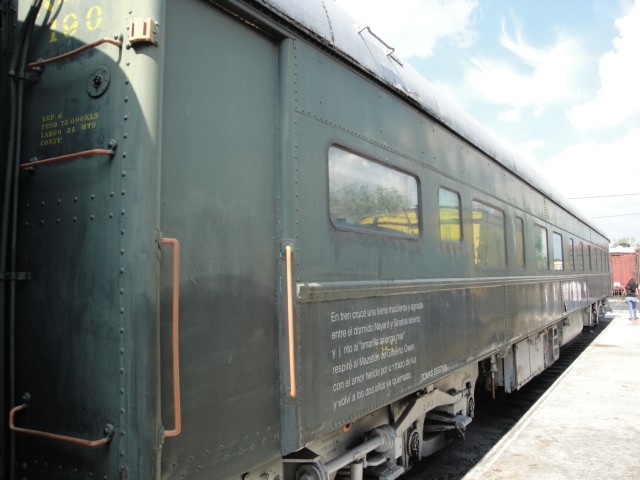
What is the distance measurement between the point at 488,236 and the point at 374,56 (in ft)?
8.60

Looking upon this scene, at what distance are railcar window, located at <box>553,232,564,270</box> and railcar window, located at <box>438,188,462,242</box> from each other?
Result: 5118mm

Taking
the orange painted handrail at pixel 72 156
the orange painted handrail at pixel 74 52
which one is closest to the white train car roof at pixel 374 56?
the orange painted handrail at pixel 74 52

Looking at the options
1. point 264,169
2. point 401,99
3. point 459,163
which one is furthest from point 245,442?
point 459,163

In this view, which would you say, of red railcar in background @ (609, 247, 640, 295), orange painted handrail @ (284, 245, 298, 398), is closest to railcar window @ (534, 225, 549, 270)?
orange painted handrail @ (284, 245, 298, 398)

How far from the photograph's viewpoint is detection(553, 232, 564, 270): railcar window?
9.06 meters

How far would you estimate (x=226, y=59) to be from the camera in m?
2.36

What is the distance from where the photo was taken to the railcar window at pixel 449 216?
4.31 m

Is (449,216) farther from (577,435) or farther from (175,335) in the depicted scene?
(175,335)

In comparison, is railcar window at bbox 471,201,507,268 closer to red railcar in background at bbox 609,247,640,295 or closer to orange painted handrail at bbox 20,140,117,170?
orange painted handrail at bbox 20,140,117,170

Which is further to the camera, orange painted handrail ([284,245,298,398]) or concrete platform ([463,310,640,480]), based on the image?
concrete platform ([463,310,640,480])

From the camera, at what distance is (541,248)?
314 inches

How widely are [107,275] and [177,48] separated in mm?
968

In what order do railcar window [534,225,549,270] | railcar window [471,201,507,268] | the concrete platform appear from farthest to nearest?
railcar window [534,225,549,270]
railcar window [471,201,507,268]
the concrete platform

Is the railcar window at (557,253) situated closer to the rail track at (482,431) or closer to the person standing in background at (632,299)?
the rail track at (482,431)
